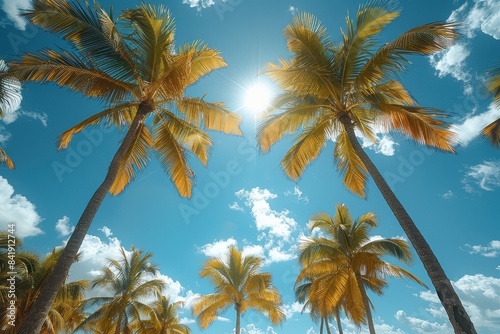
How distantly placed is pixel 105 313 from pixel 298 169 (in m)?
16.7

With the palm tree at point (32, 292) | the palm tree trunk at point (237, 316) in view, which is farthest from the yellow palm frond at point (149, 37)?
the palm tree trunk at point (237, 316)

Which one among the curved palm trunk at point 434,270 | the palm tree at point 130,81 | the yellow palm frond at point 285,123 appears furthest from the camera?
the yellow palm frond at point 285,123

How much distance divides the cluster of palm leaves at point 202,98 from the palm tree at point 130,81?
0.10 ft

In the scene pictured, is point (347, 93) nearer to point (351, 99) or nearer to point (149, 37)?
point (351, 99)

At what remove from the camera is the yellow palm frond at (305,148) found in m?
10.7

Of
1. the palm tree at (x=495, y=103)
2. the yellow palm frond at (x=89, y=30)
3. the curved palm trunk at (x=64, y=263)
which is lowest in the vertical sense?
the curved palm trunk at (x=64, y=263)

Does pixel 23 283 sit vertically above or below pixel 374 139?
below

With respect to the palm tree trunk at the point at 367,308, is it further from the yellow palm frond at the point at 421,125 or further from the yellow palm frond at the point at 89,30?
the yellow palm frond at the point at 89,30

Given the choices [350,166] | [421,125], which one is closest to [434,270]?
[421,125]

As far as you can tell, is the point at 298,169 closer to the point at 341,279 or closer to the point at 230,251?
the point at 341,279

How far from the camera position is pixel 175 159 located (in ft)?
32.9

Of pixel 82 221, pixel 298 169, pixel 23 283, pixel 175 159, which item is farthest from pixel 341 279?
pixel 23 283

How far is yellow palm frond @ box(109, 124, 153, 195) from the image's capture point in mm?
9555

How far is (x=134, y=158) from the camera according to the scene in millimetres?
9688
